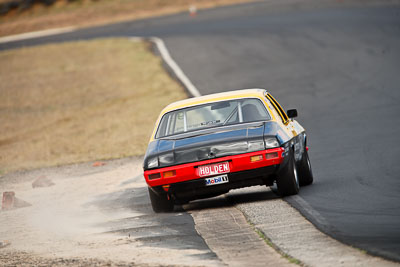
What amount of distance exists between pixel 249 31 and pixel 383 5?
6560 mm

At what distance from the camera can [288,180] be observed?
32.9 ft

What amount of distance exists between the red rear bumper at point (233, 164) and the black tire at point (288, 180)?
0.79ft


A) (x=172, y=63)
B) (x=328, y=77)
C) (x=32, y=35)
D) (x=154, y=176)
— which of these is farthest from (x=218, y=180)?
(x=32, y=35)

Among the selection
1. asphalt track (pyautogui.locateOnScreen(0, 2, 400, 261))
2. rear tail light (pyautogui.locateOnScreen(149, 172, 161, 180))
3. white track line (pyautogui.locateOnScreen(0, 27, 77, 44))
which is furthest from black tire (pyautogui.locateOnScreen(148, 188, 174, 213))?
white track line (pyautogui.locateOnScreen(0, 27, 77, 44))

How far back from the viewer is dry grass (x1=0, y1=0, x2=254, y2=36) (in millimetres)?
49188

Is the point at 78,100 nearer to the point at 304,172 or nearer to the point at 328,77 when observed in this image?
the point at 328,77

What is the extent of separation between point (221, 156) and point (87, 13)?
43539 millimetres

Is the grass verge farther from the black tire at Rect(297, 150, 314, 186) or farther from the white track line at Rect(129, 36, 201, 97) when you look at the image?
the white track line at Rect(129, 36, 201, 97)

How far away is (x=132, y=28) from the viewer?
4278 cm

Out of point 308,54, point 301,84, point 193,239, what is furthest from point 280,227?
point 308,54

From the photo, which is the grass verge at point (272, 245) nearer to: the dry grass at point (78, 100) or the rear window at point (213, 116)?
the rear window at point (213, 116)

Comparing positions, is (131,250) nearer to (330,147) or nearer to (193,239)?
(193,239)

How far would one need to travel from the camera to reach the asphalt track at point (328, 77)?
9.32 meters

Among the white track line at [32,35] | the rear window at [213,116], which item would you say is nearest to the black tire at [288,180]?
the rear window at [213,116]
